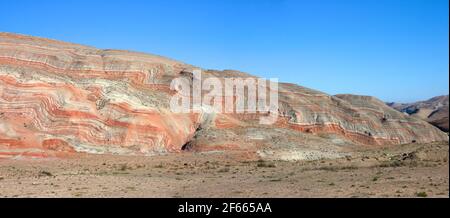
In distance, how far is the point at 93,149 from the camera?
40.9 meters

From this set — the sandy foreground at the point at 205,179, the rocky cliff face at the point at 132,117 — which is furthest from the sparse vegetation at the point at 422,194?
the rocky cliff face at the point at 132,117

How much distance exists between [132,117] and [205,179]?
20.5m

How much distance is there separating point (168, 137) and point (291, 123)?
1946 cm

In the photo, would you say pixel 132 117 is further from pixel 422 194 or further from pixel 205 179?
pixel 422 194

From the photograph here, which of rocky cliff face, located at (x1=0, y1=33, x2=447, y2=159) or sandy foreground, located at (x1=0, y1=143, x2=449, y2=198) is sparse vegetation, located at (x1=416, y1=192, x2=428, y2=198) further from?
rocky cliff face, located at (x1=0, y1=33, x2=447, y2=159)

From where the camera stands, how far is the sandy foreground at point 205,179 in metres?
20.9

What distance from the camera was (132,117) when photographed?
153ft

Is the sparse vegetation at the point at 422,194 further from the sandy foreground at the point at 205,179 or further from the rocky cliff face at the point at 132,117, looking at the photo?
the rocky cliff face at the point at 132,117

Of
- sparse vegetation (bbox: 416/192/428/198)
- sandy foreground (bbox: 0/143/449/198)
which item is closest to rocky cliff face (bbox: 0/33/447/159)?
sandy foreground (bbox: 0/143/449/198)

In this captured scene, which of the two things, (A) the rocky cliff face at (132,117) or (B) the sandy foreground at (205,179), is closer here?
(B) the sandy foreground at (205,179)

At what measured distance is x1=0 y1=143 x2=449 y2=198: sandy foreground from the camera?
2092 centimetres

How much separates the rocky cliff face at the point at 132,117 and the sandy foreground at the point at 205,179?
4.24 metres
